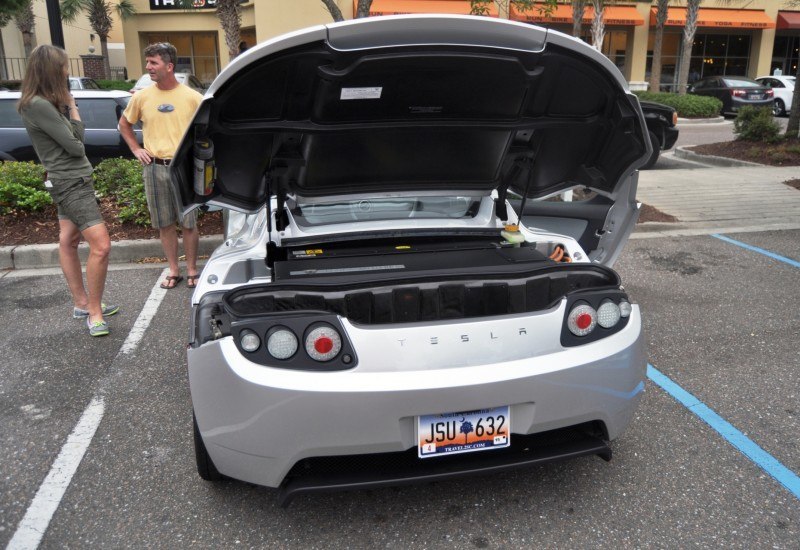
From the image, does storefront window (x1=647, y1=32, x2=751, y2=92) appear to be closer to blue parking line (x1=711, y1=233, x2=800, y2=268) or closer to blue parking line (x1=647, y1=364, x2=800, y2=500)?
blue parking line (x1=711, y1=233, x2=800, y2=268)

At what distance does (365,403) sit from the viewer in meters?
2.21

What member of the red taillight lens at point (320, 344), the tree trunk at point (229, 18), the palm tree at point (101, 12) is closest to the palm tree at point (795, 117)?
the red taillight lens at point (320, 344)

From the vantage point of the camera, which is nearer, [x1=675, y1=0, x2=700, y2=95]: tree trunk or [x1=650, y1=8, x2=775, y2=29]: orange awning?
[x1=675, y1=0, x2=700, y2=95]: tree trunk

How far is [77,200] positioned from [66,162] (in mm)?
259

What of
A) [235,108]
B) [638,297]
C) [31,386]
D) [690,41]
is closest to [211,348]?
[235,108]

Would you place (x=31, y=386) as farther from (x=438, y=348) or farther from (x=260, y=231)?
(x=438, y=348)

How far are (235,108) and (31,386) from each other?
226 cm

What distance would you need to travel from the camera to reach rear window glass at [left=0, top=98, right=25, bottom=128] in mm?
8859

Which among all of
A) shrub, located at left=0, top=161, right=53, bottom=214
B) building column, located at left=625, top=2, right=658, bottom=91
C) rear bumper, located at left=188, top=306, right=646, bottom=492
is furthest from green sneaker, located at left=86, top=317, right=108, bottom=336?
building column, located at left=625, top=2, right=658, bottom=91

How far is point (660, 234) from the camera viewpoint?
737 cm

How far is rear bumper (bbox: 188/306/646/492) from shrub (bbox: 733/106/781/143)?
12.7m

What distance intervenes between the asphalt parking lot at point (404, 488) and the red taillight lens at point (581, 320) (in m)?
0.77

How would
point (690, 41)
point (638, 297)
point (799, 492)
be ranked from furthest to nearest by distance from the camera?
1. point (690, 41)
2. point (638, 297)
3. point (799, 492)

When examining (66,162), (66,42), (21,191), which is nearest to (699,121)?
(21,191)
